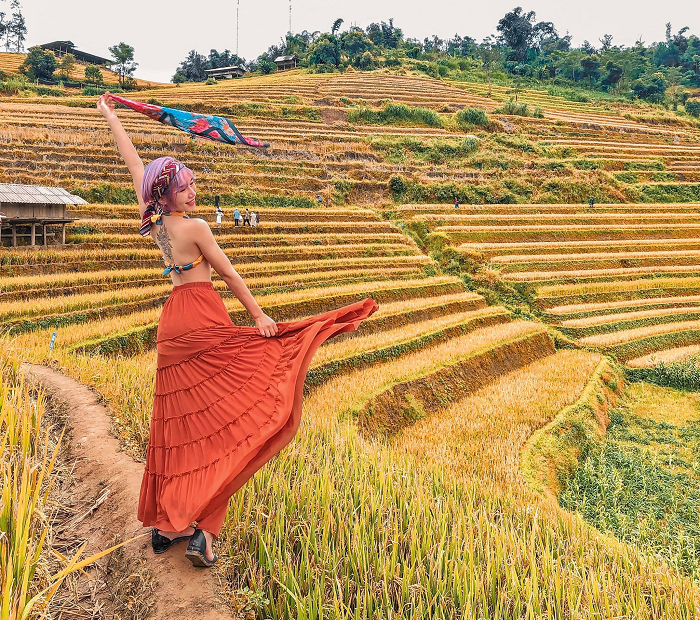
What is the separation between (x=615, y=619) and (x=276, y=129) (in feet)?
106

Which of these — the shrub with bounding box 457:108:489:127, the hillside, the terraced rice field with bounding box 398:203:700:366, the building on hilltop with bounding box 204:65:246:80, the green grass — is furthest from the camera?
the building on hilltop with bounding box 204:65:246:80

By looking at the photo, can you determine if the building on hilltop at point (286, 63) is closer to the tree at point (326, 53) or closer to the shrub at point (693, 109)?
the tree at point (326, 53)

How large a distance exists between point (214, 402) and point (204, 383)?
127 mm

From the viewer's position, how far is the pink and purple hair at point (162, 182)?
2504 millimetres

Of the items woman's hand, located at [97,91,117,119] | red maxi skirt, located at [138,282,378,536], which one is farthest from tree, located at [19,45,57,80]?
red maxi skirt, located at [138,282,378,536]

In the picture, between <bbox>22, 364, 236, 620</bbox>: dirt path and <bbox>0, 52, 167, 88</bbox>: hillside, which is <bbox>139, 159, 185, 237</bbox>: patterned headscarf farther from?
<bbox>0, 52, 167, 88</bbox>: hillside

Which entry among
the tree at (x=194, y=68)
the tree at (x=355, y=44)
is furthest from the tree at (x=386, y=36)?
the tree at (x=194, y=68)

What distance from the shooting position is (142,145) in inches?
899

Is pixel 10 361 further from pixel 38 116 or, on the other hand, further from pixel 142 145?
pixel 38 116

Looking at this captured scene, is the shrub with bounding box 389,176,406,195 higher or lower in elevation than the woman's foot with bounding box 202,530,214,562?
higher

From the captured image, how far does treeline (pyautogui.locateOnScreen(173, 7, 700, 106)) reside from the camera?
200ft

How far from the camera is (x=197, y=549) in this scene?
2180 millimetres

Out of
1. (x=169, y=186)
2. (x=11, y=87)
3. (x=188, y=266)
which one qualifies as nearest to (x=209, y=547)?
(x=188, y=266)

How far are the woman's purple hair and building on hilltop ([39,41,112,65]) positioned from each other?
75.5m
